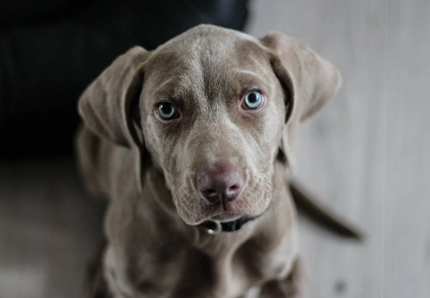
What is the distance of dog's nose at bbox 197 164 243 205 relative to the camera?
1216 millimetres

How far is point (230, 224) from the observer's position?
1.45 m

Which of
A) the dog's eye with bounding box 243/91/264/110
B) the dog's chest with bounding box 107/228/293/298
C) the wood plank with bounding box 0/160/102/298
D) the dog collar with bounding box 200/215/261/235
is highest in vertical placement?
the dog's eye with bounding box 243/91/264/110

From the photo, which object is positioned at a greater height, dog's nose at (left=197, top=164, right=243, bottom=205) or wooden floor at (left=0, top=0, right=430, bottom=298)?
dog's nose at (left=197, top=164, right=243, bottom=205)

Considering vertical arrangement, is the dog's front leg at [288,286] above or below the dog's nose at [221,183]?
below

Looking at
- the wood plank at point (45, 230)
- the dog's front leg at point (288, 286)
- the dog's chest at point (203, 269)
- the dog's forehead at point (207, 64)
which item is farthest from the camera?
the wood plank at point (45, 230)

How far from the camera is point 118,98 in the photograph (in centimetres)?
146

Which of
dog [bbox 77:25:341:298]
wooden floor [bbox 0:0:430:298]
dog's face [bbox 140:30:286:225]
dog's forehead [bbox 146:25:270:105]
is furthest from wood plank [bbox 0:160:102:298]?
dog's forehead [bbox 146:25:270:105]

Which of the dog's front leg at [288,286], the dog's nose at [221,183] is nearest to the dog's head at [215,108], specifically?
the dog's nose at [221,183]

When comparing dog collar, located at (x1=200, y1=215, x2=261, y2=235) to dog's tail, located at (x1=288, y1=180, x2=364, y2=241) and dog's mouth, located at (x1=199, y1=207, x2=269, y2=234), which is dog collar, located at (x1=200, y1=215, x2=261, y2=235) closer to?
dog's mouth, located at (x1=199, y1=207, x2=269, y2=234)

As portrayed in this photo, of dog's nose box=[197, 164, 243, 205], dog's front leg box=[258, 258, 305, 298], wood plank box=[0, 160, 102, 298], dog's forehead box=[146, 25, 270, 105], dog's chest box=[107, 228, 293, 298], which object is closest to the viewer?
dog's nose box=[197, 164, 243, 205]

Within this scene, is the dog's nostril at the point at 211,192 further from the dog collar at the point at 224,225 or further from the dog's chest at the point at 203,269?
the dog's chest at the point at 203,269

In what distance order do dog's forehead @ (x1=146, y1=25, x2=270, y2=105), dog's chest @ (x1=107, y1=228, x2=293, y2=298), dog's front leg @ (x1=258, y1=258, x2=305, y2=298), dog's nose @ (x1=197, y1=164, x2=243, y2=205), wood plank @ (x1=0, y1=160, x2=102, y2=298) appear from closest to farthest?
dog's nose @ (x1=197, y1=164, x2=243, y2=205) → dog's forehead @ (x1=146, y1=25, x2=270, y2=105) → dog's chest @ (x1=107, y1=228, x2=293, y2=298) → dog's front leg @ (x1=258, y1=258, x2=305, y2=298) → wood plank @ (x1=0, y1=160, x2=102, y2=298)

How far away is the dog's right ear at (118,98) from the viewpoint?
56.6 inches

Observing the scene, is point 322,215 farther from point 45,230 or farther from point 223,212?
→ point 45,230
